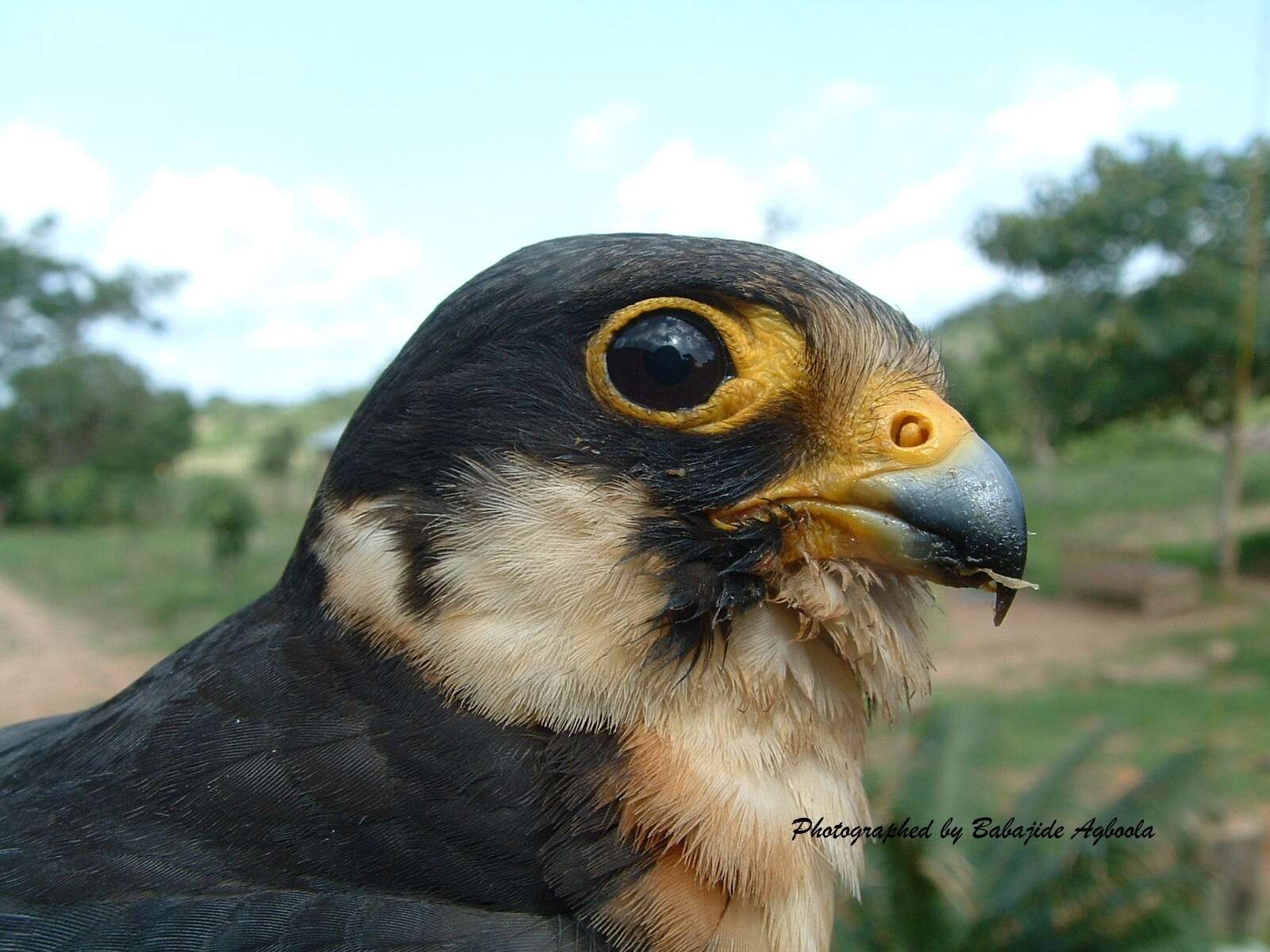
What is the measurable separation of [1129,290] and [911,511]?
1513 centimetres

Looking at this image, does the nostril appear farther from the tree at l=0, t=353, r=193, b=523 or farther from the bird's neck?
the tree at l=0, t=353, r=193, b=523

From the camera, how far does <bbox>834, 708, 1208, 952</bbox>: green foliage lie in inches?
171

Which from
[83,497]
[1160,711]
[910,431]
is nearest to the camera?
[910,431]

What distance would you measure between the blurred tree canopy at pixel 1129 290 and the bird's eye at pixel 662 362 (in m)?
13.0

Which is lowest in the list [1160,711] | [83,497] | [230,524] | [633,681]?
[1160,711]

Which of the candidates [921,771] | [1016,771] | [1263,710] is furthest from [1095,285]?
[921,771]

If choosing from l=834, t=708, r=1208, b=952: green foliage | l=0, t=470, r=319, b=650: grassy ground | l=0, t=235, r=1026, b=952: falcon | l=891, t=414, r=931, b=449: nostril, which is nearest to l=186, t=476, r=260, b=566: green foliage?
l=0, t=470, r=319, b=650: grassy ground

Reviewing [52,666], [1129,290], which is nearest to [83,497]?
[52,666]

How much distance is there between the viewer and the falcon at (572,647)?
1.50 metres

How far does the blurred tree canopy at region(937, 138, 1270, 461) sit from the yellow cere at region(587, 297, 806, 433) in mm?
12915

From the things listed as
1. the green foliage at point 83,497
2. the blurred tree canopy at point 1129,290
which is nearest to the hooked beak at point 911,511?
the blurred tree canopy at point 1129,290

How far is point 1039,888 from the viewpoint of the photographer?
175 inches

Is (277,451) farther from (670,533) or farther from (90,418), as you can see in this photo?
(670,533)

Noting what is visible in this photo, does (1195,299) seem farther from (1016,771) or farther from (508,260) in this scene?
(508,260)
